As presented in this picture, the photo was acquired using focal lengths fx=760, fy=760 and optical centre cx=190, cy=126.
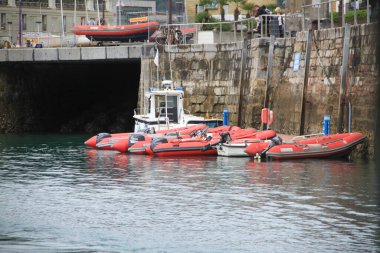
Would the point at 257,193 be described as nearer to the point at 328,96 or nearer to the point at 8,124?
the point at 328,96

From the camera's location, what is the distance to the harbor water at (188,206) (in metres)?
11.3

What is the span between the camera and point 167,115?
29891mm

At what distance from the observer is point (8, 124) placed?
1638 inches

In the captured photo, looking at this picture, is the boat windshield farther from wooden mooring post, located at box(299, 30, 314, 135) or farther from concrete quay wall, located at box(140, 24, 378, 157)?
wooden mooring post, located at box(299, 30, 314, 135)

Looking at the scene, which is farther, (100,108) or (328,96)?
(100,108)

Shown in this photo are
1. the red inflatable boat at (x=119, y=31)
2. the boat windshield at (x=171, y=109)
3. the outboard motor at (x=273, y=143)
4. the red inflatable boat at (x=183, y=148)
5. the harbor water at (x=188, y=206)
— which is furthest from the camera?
the red inflatable boat at (x=119, y=31)

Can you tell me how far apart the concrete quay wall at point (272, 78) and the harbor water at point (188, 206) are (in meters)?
2.97

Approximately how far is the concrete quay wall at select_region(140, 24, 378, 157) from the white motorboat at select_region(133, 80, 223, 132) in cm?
209

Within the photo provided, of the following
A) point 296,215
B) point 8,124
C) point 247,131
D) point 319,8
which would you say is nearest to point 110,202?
point 296,215

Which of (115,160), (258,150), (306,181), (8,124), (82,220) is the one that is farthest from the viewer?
(8,124)

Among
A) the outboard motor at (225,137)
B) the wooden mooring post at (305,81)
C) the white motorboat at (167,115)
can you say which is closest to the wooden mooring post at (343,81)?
the wooden mooring post at (305,81)

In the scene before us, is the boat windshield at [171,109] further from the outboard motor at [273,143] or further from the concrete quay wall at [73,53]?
the outboard motor at [273,143]

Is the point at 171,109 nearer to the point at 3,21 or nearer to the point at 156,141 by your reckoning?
the point at 156,141

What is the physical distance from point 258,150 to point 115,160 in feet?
16.6
